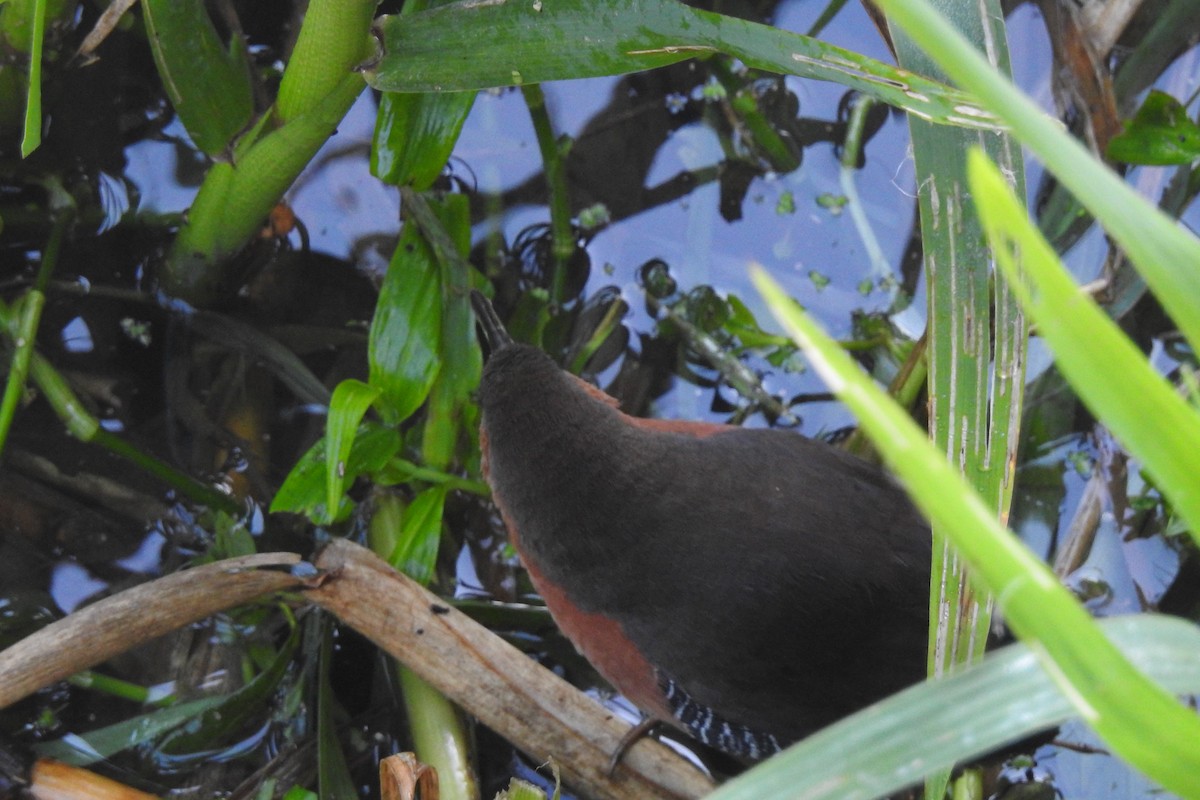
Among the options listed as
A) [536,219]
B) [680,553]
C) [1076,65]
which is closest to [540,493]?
[680,553]

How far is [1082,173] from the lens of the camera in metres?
0.47

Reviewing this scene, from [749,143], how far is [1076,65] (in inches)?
26.8

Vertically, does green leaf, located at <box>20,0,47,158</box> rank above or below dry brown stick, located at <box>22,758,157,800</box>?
above

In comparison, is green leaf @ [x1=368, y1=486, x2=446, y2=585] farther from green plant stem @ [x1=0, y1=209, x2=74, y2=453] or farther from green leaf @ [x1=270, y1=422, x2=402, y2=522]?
green plant stem @ [x1=0, y1=209, x2=74, y2=453]

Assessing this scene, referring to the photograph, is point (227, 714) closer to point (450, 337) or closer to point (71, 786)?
point (71, 786)

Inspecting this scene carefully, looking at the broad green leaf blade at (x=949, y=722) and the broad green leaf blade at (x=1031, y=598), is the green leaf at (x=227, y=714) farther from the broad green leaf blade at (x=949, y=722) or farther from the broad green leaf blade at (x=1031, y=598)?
the broad green leaf blade at (x=1031, y=598)

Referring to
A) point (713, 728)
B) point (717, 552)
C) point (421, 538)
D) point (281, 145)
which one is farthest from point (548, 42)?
point (713, 728)

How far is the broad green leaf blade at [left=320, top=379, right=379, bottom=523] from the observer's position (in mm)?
1525

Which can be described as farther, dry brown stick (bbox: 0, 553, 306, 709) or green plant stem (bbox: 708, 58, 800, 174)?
green plant stem (bbox: 708, 58, 800, 174)

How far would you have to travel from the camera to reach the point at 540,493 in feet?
4.92

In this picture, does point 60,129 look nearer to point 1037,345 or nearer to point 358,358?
point 358,358

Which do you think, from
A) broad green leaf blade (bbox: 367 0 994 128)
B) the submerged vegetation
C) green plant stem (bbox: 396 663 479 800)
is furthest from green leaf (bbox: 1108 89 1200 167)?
green plant stem (bbox: 396 663 479 800)

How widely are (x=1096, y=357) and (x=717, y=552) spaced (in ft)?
3.33

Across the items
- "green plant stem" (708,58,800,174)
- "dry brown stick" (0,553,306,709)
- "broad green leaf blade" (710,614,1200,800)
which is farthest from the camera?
"green plant stem" (708,58,800,174)
